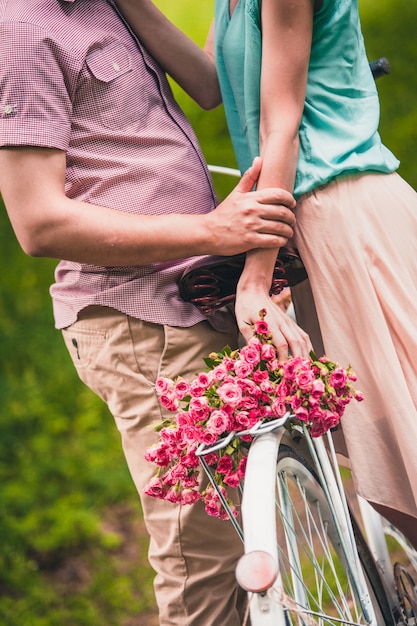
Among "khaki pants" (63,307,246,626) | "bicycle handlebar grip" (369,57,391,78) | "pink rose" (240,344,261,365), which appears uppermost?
"bicycle handlebar grip" (369,57,391,78)

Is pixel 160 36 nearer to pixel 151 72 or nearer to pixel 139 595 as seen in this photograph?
pixel 151 72

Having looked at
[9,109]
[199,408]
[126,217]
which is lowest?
[199,408]

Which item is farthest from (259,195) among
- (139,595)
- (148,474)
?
(139,595)

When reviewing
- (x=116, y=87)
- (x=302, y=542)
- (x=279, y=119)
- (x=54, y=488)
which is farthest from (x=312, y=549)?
(x=54, y=488)

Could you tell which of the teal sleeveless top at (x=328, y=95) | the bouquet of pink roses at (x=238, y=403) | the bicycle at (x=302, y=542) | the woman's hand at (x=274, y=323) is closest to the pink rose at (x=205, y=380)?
the bouquet of pink roses at (x=238, y=403)

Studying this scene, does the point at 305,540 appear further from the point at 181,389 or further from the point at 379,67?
the point at 379,67

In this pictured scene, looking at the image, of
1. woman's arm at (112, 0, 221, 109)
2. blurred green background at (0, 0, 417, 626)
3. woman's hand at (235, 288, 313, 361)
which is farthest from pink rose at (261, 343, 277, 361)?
blurred green background at (0, 0, 417, 626)

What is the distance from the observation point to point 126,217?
75.5 inches

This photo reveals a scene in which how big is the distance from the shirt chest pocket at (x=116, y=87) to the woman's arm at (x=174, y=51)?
0.16m

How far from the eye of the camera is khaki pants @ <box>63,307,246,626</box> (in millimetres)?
2080

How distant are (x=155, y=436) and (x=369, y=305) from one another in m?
0.61

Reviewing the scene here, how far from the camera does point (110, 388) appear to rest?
7.10 feet

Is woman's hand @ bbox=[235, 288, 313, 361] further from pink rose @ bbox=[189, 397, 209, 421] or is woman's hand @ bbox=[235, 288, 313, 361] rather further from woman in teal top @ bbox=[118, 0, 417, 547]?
pink rose @ bbox=[189, 397, 209, 421]

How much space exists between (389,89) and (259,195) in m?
5.67
